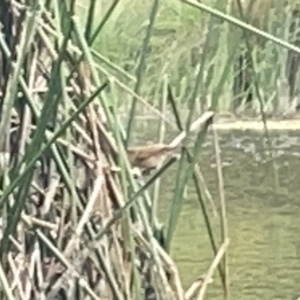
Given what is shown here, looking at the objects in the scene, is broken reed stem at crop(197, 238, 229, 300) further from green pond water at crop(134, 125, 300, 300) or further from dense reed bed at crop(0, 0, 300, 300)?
green pond water at crop(134, 125, 300, 300)

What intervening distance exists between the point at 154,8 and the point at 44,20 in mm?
404

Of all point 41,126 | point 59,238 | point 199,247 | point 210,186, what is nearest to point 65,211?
point 59,238

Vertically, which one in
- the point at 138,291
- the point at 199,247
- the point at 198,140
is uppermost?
the point at 198,140

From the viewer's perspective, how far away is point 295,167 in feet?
23.4

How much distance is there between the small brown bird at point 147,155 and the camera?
2219 mm

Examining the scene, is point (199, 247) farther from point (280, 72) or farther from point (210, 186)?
point (280, 72)

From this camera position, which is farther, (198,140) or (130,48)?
(130,48)

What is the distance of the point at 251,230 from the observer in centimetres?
523

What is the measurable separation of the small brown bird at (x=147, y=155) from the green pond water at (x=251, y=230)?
71cm

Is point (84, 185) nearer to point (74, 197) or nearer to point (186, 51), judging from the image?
point (74, 197)

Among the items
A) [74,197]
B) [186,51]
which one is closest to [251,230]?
[74,197]

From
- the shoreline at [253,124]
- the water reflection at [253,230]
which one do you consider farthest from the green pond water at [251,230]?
the shoreline at [253,124]

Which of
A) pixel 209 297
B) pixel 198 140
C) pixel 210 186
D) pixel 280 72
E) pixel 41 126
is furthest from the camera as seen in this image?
pixel 280 72

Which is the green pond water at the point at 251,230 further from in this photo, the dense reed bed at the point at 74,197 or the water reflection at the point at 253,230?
Result: the dense reed bed at the point at 74,197
